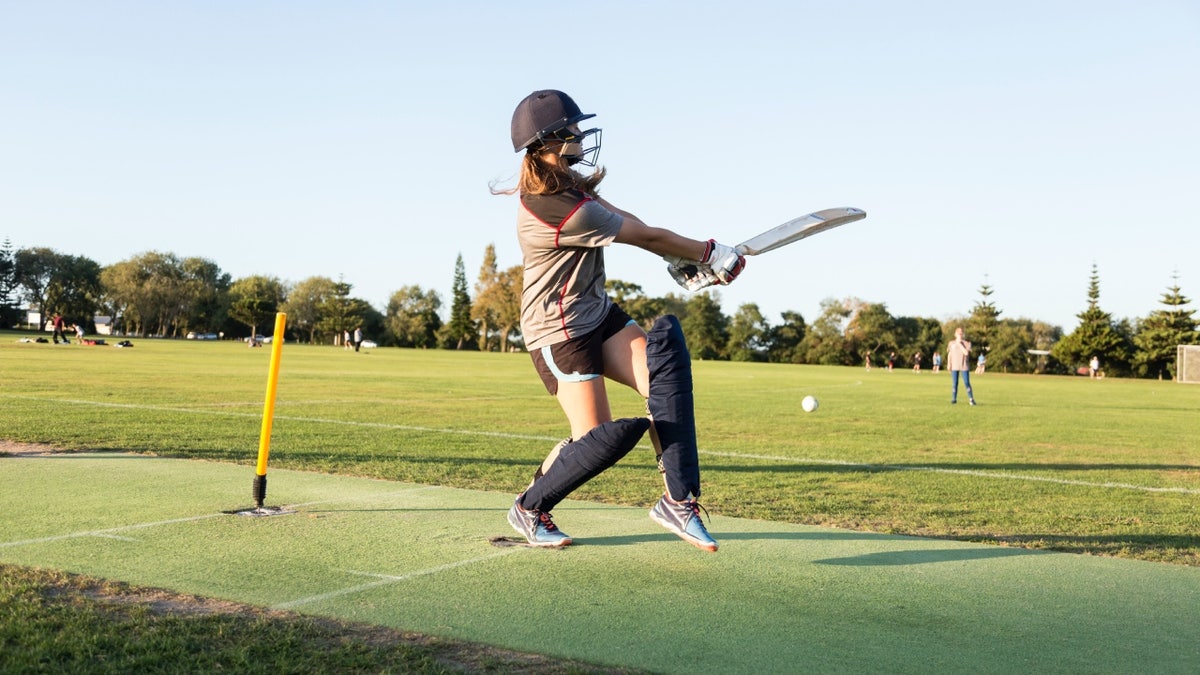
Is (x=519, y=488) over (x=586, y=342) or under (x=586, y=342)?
under

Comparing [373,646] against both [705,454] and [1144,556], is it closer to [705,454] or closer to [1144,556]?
[1144,556]

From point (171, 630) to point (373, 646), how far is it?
0.76 meters

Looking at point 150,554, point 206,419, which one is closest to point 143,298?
point 206,419

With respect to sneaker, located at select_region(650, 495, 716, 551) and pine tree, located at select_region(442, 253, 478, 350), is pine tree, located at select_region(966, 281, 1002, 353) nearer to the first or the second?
pine tree, located at select_region(442, 253, 478, 350)

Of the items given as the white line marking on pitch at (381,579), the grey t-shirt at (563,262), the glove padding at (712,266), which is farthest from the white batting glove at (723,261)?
the white line marking on pitch at (381,579)

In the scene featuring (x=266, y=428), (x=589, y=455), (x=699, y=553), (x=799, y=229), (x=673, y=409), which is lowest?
(x=699, y=553)

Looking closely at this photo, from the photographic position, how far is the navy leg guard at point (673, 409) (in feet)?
15.5

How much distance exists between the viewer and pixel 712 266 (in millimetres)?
4699

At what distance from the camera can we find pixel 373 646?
350cm

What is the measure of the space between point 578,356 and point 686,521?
0.95 meters

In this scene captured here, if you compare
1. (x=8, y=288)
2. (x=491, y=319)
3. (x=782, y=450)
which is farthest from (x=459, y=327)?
(x=782, y=450)

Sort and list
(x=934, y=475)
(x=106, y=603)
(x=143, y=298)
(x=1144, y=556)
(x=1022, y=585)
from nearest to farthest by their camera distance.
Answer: (x=106, y=603), (x=1022, y=585), (x=1144, y=556), (x=934, y=475), (x=143, y=298)

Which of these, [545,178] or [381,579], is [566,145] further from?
[381,579]

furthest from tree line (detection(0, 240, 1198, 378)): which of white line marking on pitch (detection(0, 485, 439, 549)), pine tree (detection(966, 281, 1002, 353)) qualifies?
white line marking on pitch (detection(0, 485, 439, 549))
